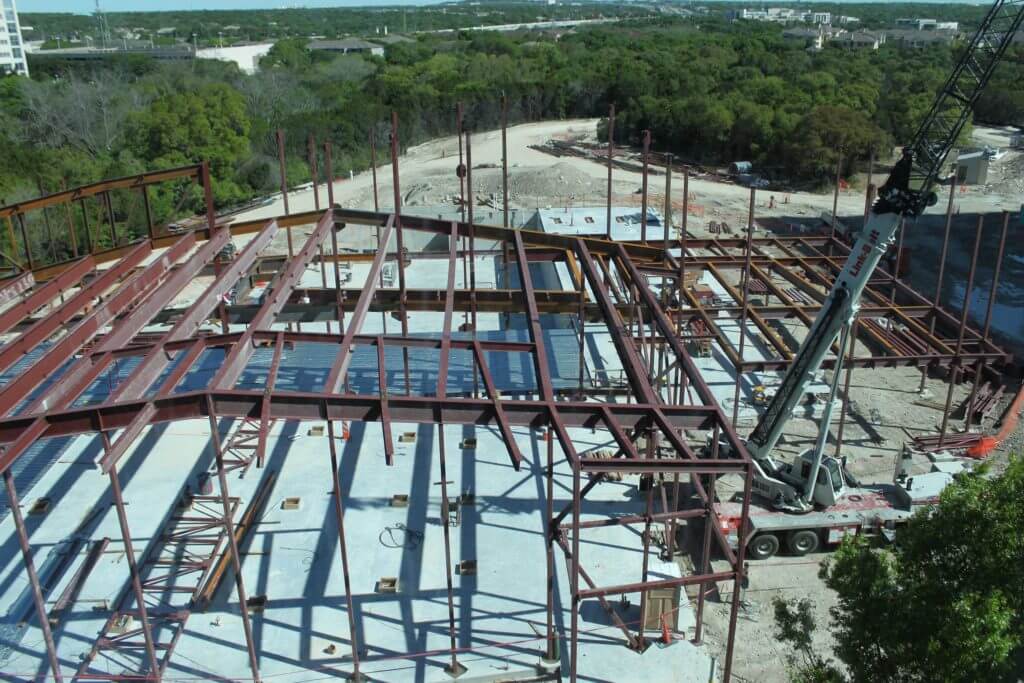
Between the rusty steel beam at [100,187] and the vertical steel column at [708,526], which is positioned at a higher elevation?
the rusty steel beam at [100,187]

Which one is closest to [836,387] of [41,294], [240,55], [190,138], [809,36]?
[41,294]

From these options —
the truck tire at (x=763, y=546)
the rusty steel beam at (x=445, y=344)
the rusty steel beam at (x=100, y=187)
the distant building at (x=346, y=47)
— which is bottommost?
the truck tire at (x=763, y=546)

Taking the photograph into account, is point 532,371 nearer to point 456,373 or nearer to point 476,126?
point 456,373

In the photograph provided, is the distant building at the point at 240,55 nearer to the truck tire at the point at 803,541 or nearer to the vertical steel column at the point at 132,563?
the truck tire at the point at 803,541

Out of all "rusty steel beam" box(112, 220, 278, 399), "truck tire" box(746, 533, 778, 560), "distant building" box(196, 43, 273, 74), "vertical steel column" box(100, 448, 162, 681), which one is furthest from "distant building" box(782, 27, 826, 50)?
"vertical steel column" box(100, 448, 162, 681)

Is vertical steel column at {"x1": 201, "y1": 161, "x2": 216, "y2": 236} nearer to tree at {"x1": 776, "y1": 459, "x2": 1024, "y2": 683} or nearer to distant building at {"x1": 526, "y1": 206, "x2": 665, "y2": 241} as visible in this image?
tree at {"x1": 776, "y1": 459, "x2": 1024, "y2": 683}

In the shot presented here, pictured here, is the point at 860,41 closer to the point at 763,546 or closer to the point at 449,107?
the point at 449,107

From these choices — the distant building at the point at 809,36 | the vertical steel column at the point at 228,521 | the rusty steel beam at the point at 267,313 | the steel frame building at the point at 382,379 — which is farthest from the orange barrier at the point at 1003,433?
the distant building at the point at 809,36
